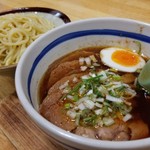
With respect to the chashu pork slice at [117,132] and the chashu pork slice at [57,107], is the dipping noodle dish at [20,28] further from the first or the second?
the chashu pork slice at [117,132]

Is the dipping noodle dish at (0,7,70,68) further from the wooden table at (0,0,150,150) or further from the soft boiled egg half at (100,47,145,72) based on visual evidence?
the soft boiled egg half at (100,47,145,72)

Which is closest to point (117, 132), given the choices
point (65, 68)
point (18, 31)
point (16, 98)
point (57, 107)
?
point (57, 107)

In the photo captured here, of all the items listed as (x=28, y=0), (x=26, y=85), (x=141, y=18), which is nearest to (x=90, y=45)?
(x=26, y=85)

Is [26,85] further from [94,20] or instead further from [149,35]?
[149,35]

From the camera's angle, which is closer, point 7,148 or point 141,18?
point 7,148

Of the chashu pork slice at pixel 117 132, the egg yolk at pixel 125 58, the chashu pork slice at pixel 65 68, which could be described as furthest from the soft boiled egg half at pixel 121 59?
the chashu pork slice at pixel 117 132

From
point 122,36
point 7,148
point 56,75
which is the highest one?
point 122,36

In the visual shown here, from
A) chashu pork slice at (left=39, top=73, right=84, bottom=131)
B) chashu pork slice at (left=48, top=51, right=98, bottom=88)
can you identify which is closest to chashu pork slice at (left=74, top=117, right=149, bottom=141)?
chashu pork slice at (left=39, top=73, right=84, bottom=131)
